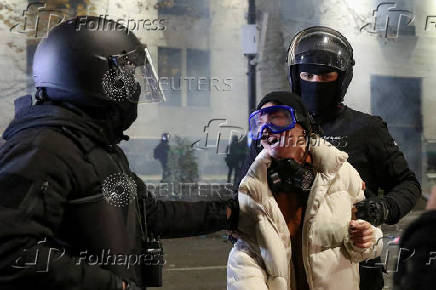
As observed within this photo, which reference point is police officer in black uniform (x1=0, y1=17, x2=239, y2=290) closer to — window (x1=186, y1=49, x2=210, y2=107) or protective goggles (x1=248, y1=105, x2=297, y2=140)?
protective goggles (x1=248, y1=105, x2=297, y2=140)

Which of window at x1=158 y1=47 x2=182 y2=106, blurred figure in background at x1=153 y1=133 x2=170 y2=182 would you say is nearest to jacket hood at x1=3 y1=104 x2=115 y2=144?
blurred figure in background at x1=153 y1=133 x2=170 y2=182

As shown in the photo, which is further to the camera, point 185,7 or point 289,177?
point 185,7

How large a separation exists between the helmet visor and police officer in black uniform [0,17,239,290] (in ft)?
3.43

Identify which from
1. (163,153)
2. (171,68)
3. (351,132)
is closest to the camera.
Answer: (351,132)

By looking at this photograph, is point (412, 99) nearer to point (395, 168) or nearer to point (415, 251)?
point (395, 168)

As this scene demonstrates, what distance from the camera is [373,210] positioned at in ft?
7.27

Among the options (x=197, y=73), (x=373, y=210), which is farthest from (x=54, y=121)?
(x=197, y=73)

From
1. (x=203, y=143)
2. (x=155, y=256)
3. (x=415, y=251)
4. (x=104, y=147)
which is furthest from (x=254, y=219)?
(x=203, y=143)

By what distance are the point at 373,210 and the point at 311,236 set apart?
1.19 feet

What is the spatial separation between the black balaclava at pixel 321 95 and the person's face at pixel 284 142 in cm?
54

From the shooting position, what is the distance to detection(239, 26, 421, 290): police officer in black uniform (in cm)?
244

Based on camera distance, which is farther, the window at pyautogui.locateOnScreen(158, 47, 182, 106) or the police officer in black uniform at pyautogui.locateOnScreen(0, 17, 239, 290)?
the window at pyautogui.locateOnScreen(158, 47, 182, 106)

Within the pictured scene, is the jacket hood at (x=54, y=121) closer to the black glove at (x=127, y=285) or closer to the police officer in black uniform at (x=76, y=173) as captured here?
the police officer in black uniform at (x=76, y=173)

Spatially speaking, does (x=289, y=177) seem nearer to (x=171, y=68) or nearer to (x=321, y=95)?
(x=321, y=95)
